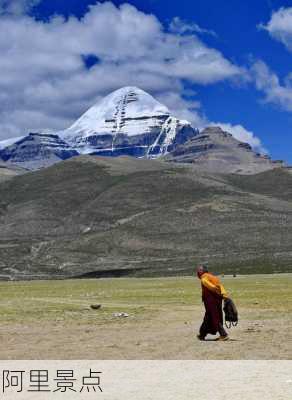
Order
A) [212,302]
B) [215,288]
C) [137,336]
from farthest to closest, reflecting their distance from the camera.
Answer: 1. [137,336]
2. [215,288]
3. [212,302]

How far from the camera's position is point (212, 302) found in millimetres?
23594

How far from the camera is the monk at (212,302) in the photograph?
23688 mm

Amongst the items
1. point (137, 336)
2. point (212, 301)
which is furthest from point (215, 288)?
point (137, 336)

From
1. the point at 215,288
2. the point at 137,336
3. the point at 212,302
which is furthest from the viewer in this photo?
the point at 137,336

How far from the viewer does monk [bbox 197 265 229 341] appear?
933 inches

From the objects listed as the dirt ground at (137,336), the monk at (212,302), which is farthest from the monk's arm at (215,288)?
the dirt ground at (137,336)

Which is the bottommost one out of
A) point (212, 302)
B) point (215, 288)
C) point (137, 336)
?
point (137, 336)

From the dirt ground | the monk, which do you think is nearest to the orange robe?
the monk

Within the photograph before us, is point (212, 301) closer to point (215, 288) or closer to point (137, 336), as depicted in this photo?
point (215, 288)

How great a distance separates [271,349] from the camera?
2208 centimetres

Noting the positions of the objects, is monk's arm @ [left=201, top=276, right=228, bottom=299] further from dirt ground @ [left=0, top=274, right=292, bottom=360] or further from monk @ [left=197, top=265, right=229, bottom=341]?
dirt ground @ [left=0, top=274, right=292, bottom=360]

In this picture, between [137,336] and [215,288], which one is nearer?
[215,288]
